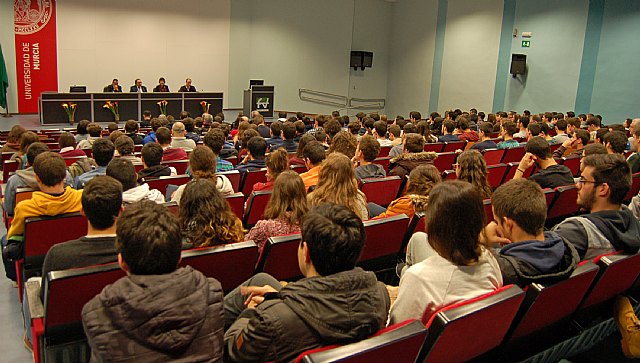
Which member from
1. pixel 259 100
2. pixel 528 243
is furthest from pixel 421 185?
pixel 259 100

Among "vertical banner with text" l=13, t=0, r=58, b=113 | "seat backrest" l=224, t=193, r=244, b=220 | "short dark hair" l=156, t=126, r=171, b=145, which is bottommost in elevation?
"seat backrest" l=224, t=193, r=244, b=220

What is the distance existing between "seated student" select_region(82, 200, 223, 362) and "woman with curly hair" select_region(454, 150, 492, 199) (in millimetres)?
2482

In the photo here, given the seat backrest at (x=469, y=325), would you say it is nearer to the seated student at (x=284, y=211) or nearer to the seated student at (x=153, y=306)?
the seated student at (x=153, y=306)

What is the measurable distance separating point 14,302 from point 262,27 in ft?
45.2

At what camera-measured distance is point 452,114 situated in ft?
Result: 35.3

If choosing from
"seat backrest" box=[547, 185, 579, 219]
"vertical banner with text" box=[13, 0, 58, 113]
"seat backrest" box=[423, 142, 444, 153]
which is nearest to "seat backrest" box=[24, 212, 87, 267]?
"seat backrest" box=[547, 185, 579, 219]

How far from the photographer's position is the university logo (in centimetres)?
1237

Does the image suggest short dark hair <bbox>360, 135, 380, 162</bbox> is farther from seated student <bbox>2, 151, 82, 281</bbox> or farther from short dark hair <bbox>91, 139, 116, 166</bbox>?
seated student <bbox>2, 151, 82, 281</bbox>

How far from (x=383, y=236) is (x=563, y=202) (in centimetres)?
189

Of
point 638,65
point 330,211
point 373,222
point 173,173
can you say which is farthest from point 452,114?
point 330,211

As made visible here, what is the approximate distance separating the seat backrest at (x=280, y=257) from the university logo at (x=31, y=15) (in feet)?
42.4

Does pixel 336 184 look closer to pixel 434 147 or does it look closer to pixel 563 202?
pixel 563 202

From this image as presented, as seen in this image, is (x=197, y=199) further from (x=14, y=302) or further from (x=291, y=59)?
(x=291, y=59)

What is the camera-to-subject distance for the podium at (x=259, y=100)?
47.0 ft
